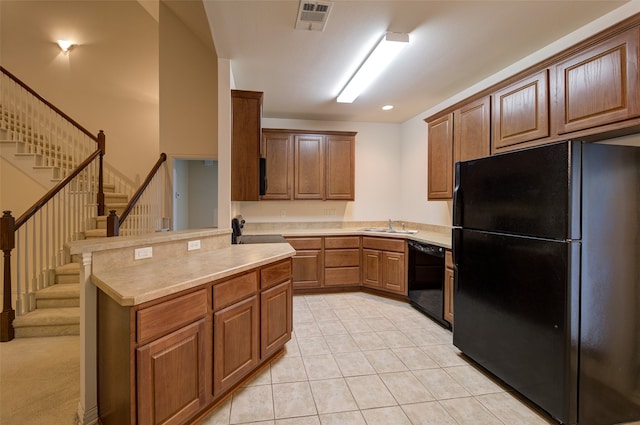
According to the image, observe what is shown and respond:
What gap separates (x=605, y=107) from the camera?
185cm

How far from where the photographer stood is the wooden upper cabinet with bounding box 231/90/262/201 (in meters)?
3.01

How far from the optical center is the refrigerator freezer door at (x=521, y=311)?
1652 mm

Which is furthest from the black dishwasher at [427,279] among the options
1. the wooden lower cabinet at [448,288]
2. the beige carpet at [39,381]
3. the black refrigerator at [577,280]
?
the beige carpet at [39,381]

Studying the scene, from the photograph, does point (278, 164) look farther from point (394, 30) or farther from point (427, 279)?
point (427, 279)

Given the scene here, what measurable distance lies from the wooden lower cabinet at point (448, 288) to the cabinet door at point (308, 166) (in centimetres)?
220

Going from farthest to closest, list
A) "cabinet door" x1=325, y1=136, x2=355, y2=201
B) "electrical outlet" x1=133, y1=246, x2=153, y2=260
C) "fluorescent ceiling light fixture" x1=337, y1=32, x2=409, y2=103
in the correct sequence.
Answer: "cabinet door" x1=325, y1=136, x2=355, y2=201 < "fluorescent ceiling light fixture" x1=337, y1=32, x2=409, y2=103 < "electrical outlet" x1=133, y1=246, x2=153, y2=260

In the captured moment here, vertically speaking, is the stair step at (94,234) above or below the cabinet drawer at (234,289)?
above

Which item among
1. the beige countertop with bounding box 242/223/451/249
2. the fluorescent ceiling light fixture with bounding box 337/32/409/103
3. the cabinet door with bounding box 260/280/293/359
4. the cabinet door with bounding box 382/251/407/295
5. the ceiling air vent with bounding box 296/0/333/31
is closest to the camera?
the ceiling air vent with bounding box 296/0/333/31

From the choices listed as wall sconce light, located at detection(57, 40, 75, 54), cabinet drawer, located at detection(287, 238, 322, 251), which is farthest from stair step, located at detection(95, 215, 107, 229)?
wall sconce light, located at detection(57, 40, 75, 54)

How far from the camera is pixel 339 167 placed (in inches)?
181

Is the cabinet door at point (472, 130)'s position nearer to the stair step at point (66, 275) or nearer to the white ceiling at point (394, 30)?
the white ceiling at point (394, 30)

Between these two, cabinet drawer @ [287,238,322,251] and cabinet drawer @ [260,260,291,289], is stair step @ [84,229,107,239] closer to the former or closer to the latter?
cabinet drawer @ [287,238,322,251]

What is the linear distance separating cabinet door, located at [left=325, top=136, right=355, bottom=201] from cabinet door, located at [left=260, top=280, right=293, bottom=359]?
7.61 ft

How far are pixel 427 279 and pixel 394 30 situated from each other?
266cm
